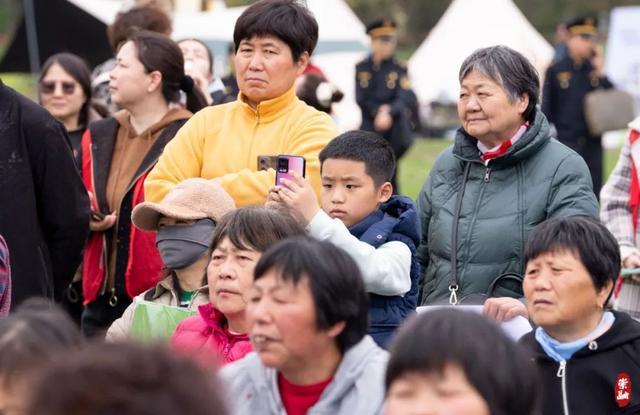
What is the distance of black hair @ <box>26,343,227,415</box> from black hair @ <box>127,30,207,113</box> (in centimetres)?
495

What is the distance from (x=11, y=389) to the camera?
3627 millimetres

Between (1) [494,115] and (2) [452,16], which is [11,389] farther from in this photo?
(2) [452,16]

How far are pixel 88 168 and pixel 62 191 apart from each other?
0.82 meters

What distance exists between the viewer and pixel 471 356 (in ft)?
11.0

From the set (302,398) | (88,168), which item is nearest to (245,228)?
(302,398)

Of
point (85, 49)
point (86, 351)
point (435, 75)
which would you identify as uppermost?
point (86, 351)

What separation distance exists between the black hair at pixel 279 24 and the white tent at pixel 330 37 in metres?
14.8

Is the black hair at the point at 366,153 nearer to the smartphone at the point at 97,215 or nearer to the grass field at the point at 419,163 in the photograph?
the smartphone at the point at 97,215

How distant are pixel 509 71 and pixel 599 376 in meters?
1.52

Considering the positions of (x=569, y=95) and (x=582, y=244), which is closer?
(x=582, y=244)

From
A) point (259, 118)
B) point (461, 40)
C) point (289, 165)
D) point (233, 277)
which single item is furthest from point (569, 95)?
point (461, 40)

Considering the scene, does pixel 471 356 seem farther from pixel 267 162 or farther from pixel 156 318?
pixel 267 162

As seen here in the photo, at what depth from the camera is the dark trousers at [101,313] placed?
23.9 ft

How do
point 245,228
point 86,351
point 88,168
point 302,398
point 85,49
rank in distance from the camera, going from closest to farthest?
point 86,351, point 302,398, point 245,228, point 88,168, point 85,49
